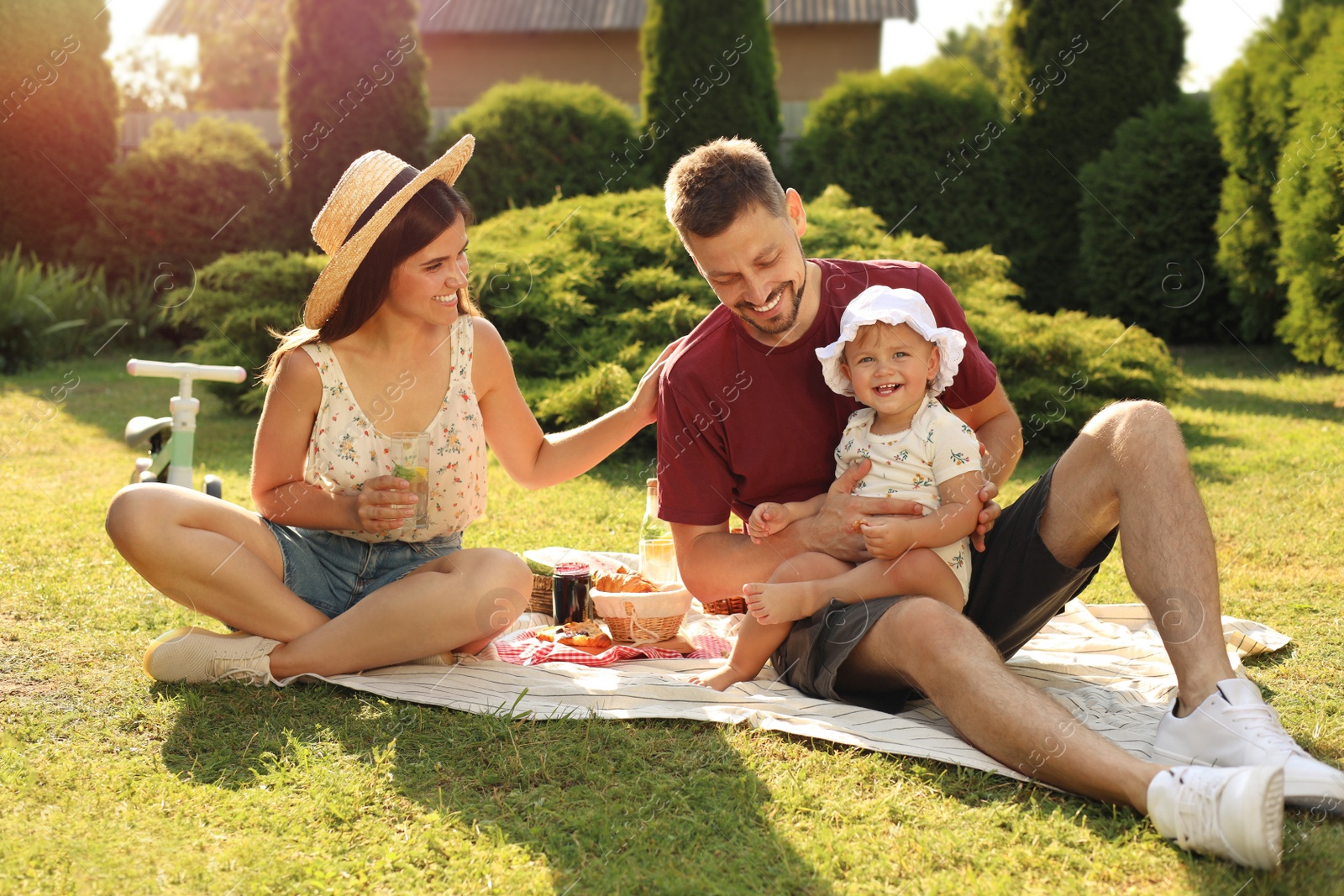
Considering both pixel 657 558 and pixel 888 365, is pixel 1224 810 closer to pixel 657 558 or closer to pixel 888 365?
pixel 888 365

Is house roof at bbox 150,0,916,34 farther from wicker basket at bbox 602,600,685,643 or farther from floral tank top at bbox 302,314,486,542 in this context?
wicker basket at bbox 602,600,685,643

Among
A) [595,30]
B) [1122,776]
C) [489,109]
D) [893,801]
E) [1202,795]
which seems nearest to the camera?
[1202,795]

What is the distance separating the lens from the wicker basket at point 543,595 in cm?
411

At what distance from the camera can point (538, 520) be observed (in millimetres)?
5836

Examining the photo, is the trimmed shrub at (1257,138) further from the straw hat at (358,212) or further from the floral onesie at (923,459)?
the straw hat at (358,212)

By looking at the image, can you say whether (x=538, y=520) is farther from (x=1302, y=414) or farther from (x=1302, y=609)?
(x=1302, y=414)

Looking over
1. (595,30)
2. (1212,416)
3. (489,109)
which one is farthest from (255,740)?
(595,30)

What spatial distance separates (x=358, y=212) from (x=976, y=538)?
201 cm

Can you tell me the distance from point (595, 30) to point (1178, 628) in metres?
19.8

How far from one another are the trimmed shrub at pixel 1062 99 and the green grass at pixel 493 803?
889cm

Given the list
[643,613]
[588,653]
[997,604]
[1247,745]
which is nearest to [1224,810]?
[1247,745]

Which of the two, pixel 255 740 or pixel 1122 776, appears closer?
pixel 1122 776

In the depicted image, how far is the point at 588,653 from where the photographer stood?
11.8 feet

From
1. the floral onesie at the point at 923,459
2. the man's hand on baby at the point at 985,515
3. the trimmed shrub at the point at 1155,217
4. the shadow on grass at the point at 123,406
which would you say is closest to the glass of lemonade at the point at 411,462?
the floral onesie at the point at 923,459
